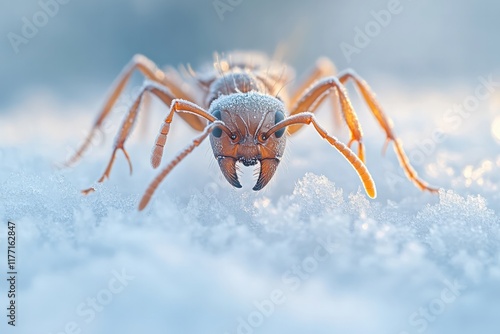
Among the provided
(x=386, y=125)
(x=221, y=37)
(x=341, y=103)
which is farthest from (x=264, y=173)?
(x=221, y=37)

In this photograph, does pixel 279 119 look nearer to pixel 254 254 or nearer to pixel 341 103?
pixel 341 103

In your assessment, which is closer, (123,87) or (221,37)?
(123,87)

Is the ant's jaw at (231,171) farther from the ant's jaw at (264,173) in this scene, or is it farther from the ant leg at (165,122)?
the ant leg at (165,122)

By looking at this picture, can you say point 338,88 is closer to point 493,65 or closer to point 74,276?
point 74,276

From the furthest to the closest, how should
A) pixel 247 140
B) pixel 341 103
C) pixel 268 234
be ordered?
pixel 341 103 → pixel 247 140 → pixel 268 234

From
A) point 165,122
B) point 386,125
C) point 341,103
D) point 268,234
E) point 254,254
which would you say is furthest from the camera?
point 386,125

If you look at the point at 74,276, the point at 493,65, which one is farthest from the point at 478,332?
the point at 493,65

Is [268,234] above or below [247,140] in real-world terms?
below

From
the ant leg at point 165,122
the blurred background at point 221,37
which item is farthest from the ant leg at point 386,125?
the blurred background at point 221,37
